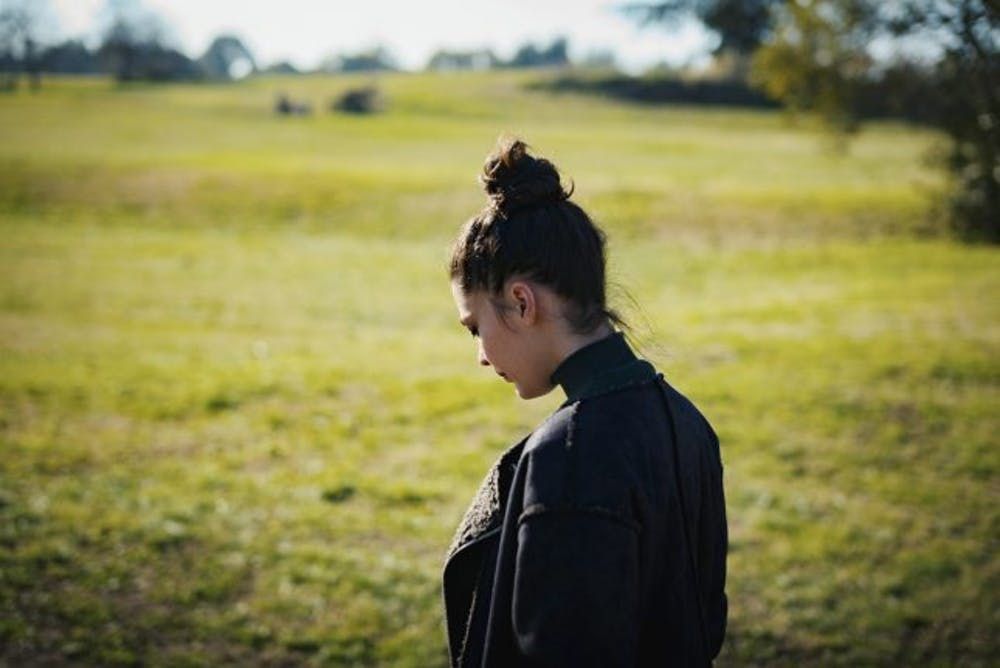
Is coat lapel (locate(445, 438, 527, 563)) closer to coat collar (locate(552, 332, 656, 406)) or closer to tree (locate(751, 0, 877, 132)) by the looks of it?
coat collar (locate(552, 332, 656, 406))

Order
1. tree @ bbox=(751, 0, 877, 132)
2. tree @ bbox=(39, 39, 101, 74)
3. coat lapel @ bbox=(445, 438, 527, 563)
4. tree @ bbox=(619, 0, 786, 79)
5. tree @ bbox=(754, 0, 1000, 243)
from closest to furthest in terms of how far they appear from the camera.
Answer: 1. coat lapel @ bbox=(445, 438, 527, 563)
2. tree @ bbox=(754, 0, 1000, 243)
3. tree @ bbox=(751, 0, 877, 132)
4. tree @ bbox=(619, 0, 786, 79)
5. tree @ bbox=(39, 39, 101, 74)

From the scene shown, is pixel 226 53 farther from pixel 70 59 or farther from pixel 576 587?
pixel 576 587

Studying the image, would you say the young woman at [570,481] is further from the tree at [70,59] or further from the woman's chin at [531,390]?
the tree at [70,59]

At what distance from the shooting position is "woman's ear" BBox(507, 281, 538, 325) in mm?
2035

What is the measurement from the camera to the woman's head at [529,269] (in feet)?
6.66

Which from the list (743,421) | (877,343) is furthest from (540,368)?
(877,343)

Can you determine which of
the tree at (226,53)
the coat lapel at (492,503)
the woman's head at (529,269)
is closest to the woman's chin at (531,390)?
the woman's head at (529,269)

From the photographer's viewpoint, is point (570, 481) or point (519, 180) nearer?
point (570, 481)

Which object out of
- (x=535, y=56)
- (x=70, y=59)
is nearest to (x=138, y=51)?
(x=70, y=59)

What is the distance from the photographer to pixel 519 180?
206cm

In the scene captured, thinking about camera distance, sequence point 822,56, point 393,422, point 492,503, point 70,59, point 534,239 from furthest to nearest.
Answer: point 70,59 → point 393,422 → point 822,56 → point 492,503 → point 534,239

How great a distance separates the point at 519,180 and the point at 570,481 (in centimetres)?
72

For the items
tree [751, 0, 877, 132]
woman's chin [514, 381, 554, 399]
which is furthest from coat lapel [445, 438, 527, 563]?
tree [751, 0, 877, 132]

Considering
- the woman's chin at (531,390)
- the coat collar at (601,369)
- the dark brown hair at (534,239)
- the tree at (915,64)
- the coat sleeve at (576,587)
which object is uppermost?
the tree at (915,64)
